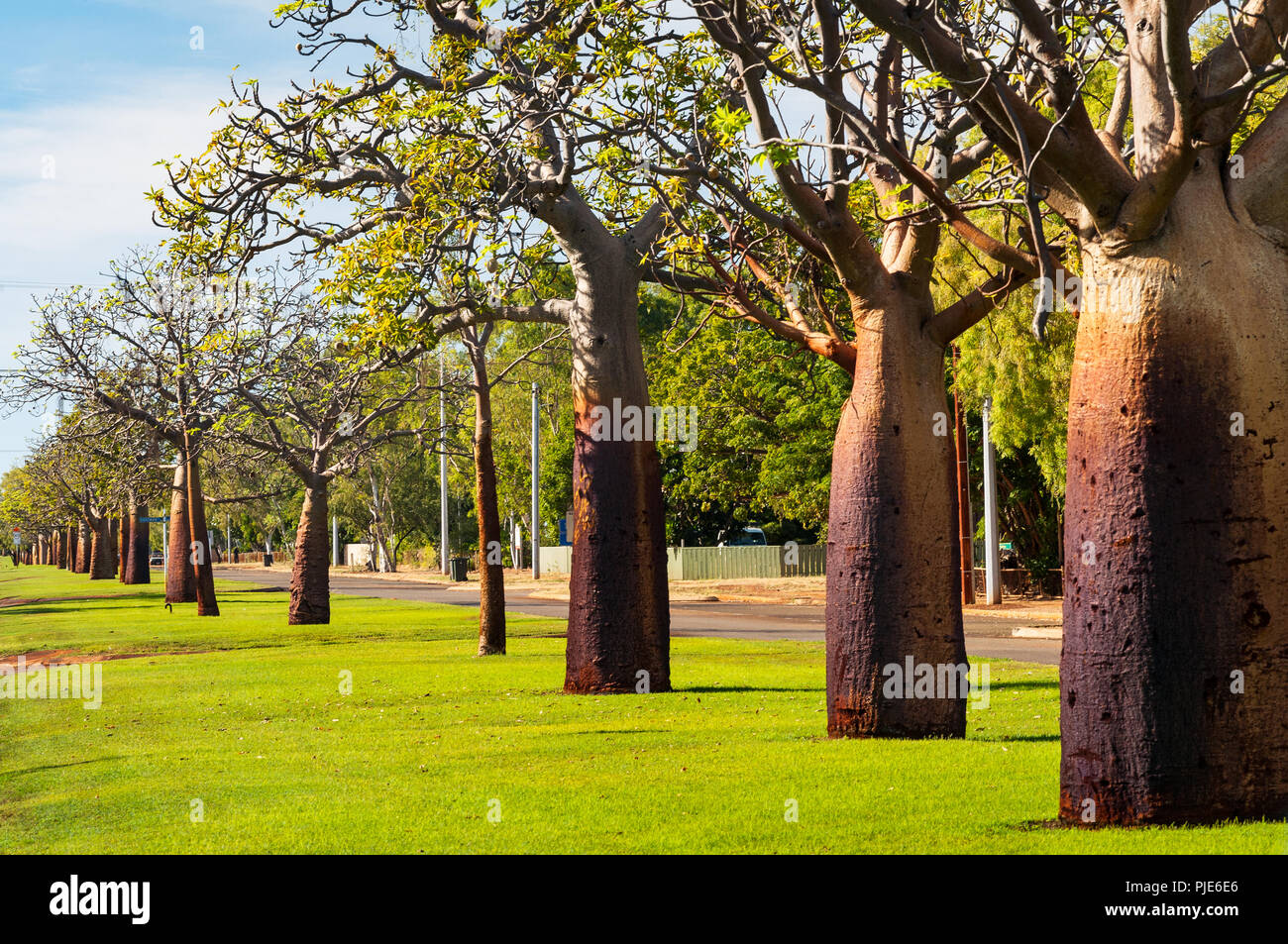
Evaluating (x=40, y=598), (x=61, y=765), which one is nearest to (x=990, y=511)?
(x=61, y=765)

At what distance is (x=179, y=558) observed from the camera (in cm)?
4228

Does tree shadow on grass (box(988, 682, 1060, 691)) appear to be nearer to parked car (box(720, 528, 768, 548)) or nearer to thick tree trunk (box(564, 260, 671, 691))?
thick tree trunk (box(564, 260, 671, 691))

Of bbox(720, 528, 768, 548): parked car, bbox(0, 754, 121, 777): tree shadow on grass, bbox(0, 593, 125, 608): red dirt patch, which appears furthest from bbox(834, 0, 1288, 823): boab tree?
bbox(720, 528, 768, 548): parked car

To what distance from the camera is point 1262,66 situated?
7867mm

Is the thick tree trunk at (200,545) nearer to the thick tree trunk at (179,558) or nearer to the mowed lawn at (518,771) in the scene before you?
the thick tree trunk at (179,558)

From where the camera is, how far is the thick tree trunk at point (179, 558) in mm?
42094

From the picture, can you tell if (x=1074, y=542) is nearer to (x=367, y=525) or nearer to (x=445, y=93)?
(x=445, y=93)

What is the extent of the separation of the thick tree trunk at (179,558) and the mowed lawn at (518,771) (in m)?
23.5

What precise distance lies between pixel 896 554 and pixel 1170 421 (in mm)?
3762

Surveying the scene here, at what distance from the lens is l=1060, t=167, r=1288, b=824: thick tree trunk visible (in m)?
7.41

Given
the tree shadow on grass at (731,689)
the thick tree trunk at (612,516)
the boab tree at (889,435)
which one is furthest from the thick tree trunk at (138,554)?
the boab tree at (889,435)

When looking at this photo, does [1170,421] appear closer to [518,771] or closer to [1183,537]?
[1183,537]
